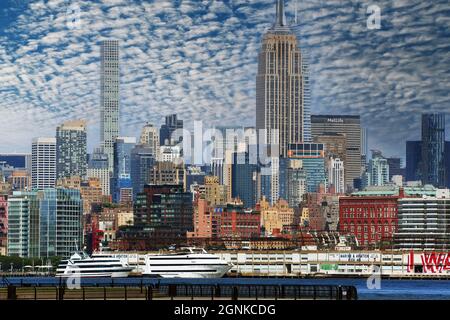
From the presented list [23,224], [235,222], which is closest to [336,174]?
[235,222]

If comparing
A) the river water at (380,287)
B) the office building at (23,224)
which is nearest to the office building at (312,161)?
the office building at (23,224)

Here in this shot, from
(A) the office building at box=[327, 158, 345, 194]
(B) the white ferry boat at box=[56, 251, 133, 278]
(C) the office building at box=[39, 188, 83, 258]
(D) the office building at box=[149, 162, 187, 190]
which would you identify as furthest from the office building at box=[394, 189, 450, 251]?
(B) the white ferry boat at box=[56, 251, 133, 278]

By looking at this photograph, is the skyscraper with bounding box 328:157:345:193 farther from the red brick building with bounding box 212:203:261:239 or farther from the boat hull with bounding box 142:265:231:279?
the boat hull with bounding box 142:265:231:279

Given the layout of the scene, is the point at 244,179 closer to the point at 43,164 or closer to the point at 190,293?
the point at 43,164

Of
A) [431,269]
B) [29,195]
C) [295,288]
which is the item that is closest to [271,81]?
[29,195]

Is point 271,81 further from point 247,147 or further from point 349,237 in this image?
point 349,237

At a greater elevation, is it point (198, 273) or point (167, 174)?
point (167, 174)

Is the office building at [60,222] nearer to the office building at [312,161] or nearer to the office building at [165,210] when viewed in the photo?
the office building at [165,210]
